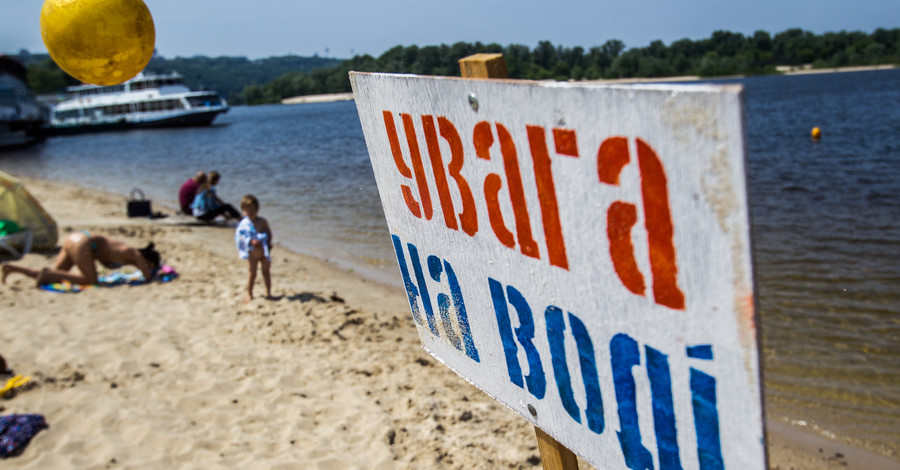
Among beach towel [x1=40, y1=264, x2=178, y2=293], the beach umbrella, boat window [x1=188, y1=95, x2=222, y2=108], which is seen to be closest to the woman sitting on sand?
beach towel [x1=40, y1=264, x2=178, y2=293]

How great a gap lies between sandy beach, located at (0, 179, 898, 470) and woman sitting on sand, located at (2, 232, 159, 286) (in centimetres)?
23

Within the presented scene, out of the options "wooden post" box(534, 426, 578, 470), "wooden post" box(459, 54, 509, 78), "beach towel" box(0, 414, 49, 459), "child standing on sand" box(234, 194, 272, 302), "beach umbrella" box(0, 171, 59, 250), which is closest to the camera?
"wooden post" box(459, 54, 509, 78)

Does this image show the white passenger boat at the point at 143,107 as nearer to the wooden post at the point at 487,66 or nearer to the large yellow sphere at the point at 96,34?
the large yellow sphere at the point at 96,34

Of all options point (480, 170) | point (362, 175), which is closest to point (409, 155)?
point (480, 170)

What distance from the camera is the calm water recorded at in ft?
14.8

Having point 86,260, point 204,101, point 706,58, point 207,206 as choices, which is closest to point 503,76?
point 86,260

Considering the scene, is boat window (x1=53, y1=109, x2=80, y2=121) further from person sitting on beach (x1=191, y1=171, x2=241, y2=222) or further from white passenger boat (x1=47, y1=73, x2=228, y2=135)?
person sitting on beach (x1=191, y1=171, x2=241, y2=222)

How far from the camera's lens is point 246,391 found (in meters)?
4.30

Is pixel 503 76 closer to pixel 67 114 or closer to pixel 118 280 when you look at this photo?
pixel 118 280

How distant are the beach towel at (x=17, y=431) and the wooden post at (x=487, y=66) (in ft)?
11.2

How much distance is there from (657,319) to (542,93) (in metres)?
0.45

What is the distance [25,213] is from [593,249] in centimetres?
969

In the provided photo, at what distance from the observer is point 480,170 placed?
131 centimetres

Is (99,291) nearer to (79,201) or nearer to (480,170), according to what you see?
(480,170)
